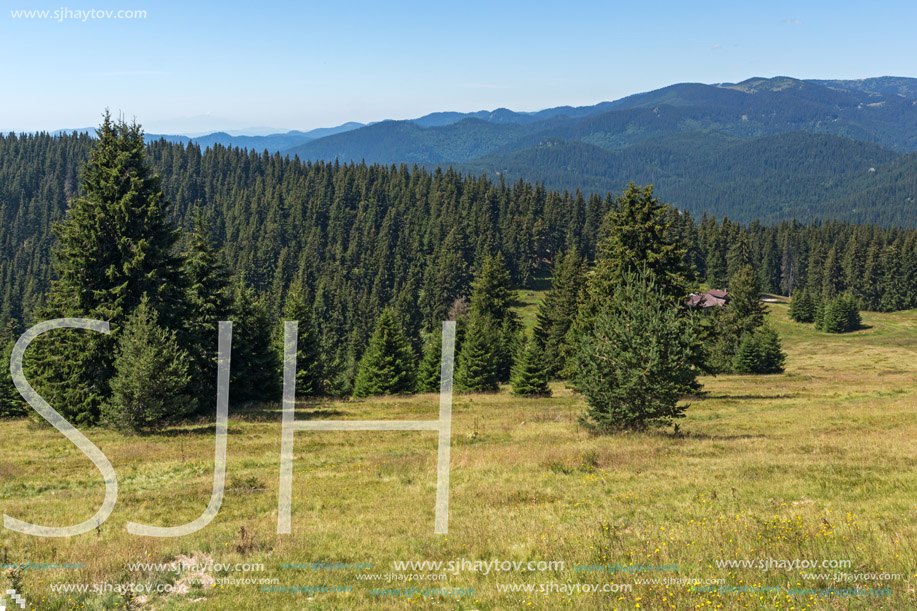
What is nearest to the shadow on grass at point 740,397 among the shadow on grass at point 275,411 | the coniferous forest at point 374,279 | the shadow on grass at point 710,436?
the coniferous forest at point 374,279

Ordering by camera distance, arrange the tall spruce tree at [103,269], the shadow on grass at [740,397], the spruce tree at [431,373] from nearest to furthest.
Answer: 1. the tall spruce tree at [103,269]
2. the shadow on grass at [740,397]
3. the spruce tree at [431,373]

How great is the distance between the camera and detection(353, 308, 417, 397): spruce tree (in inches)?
1977

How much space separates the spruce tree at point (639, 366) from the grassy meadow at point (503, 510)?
114cm

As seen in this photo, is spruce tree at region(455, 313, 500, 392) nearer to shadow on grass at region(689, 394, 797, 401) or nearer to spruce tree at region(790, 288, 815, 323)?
shadow on grass at region(689, 394, 797, 401)

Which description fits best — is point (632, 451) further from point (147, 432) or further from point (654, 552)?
point (147, 432)

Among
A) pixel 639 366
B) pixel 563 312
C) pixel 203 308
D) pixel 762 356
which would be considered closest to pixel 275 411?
pixel 203 308

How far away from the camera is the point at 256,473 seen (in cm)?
1861

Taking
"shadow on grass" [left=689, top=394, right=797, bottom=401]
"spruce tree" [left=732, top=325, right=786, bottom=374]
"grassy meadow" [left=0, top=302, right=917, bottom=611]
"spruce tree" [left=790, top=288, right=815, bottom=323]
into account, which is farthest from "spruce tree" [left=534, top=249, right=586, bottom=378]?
"spruce tree" [left=790, top=288, right=815, bottom=323]

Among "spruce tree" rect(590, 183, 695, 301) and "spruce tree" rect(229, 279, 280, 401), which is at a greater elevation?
"spruce tree" rect(590, 183, 695, 301)

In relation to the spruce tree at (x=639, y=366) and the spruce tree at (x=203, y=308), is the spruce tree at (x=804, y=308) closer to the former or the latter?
the spruce tree at (x=639, y=366)

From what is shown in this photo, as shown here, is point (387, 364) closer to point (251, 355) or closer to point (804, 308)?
point (251, 355)

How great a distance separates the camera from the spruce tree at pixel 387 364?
165ft

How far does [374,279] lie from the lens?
151m

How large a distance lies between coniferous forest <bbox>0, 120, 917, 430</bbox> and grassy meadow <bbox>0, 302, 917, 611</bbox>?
4.92 metres
